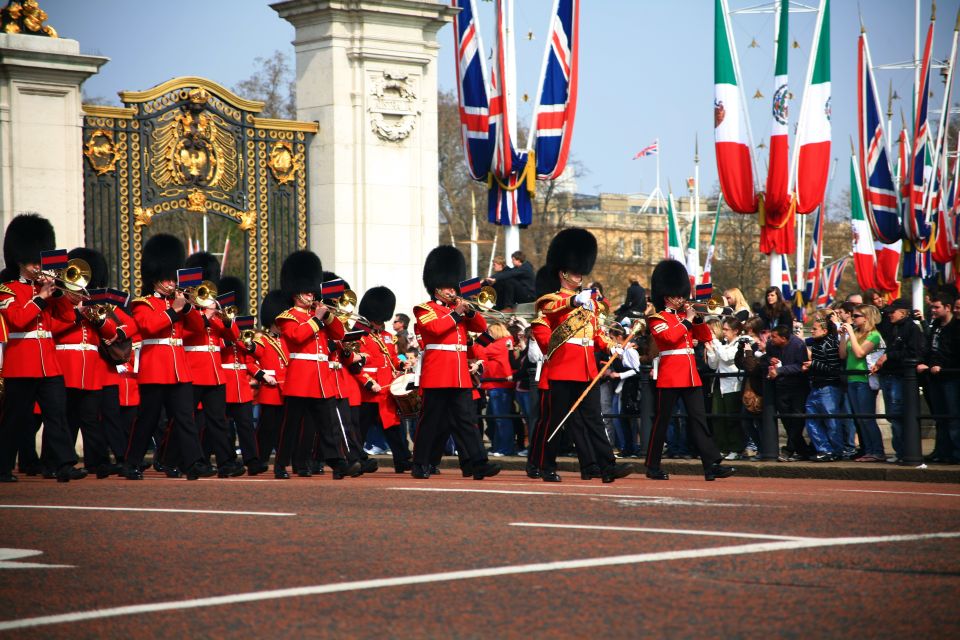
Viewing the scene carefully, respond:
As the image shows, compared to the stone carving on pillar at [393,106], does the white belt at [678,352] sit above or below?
below

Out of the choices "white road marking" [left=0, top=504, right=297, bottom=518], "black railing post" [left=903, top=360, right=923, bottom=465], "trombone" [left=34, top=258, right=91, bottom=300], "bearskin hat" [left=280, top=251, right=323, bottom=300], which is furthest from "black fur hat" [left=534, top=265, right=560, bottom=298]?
"white road marking" [left=0, top=504, right=297, bottom=518]

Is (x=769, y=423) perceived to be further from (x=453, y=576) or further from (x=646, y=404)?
(x=453, y=576)

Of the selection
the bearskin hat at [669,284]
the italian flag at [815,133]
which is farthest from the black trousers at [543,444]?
the italian flag at [815,133]

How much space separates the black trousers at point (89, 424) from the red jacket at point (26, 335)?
2.42 ft

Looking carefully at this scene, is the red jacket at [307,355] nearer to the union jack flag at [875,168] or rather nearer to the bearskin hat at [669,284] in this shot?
the bearskin hat at [669,284]

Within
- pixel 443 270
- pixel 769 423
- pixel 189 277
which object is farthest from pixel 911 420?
A: pixel 189 277

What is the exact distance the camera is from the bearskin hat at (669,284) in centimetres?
1202

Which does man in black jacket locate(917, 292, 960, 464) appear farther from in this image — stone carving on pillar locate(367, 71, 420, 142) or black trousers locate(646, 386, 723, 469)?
stone carving on pillar locate(367, 71, 420, 142)

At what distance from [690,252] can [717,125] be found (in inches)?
692

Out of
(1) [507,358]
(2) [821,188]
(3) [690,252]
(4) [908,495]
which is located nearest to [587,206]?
(3) [690,252]

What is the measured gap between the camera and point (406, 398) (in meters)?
13.5

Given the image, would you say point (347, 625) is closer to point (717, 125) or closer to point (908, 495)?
point (908, 495)

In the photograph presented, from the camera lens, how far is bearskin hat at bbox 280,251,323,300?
487 inches

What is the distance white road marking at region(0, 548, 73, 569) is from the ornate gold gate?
999 centimetres
